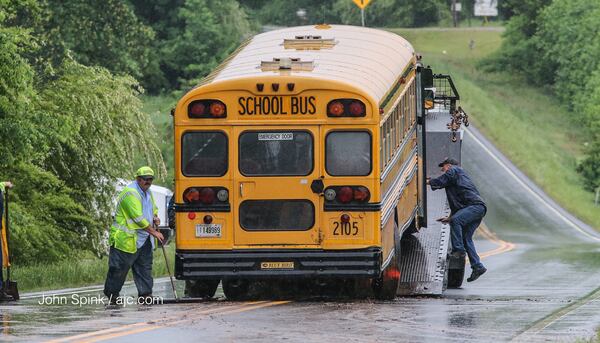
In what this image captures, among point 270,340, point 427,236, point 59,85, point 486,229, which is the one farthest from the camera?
point 486,229

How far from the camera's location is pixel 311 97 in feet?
54.6

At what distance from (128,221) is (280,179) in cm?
180

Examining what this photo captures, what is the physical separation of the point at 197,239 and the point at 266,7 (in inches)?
4135

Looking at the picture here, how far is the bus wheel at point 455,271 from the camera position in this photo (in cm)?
2103

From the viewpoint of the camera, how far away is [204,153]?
16750 millimetres

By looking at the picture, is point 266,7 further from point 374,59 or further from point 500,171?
point 374,59

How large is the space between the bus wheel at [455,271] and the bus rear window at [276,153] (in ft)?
16.1

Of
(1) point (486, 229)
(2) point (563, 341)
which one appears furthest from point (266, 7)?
(2) point (563, 341)

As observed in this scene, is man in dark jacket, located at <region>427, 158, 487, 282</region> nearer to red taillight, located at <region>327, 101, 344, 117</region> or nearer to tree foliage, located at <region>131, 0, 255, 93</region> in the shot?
red taillight, located at <region>327, 101, 344, 117</region>

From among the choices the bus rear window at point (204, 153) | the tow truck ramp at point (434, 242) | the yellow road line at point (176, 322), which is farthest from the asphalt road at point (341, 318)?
the bus rear window at point (204, 153)

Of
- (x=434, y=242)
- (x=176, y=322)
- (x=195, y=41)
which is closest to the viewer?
(x=176, y=322)

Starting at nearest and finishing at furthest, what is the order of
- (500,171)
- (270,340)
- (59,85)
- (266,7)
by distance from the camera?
1. (270,340)
2. (59,85)
3. (500,171)
4. (266,7)

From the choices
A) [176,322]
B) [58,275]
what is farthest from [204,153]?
[58,275]

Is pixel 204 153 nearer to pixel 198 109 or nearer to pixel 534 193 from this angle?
pixel 198 109
